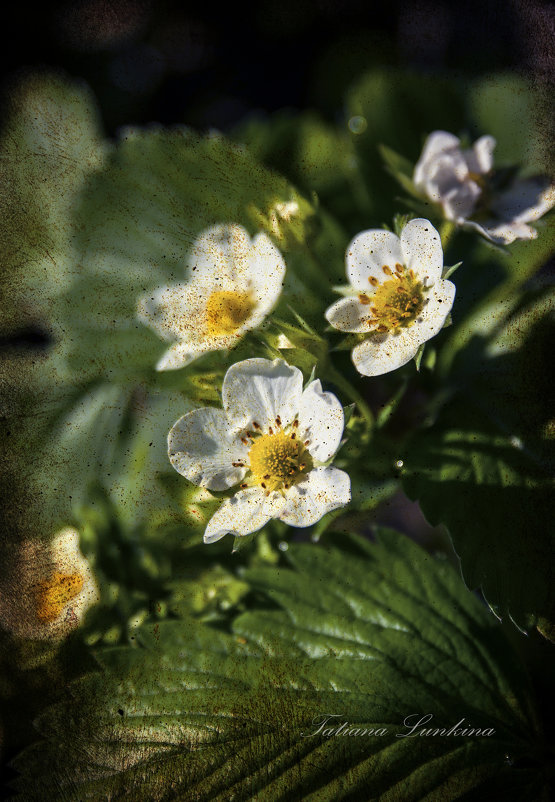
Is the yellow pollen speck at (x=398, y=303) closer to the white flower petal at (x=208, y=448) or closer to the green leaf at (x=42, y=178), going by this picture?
the white flower petal at (x=208, y=448)

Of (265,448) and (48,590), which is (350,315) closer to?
(265,448)

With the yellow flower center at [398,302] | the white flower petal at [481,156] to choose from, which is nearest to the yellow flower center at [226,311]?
the yellow flower center at [398,302]

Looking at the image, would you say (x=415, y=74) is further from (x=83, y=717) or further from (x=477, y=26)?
(x=83, y=717)

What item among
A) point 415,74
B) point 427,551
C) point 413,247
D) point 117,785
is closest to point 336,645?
point 427,551

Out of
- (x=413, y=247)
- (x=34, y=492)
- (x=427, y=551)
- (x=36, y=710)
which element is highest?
(x=413, y=247)

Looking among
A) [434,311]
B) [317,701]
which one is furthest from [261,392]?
[317,701]
